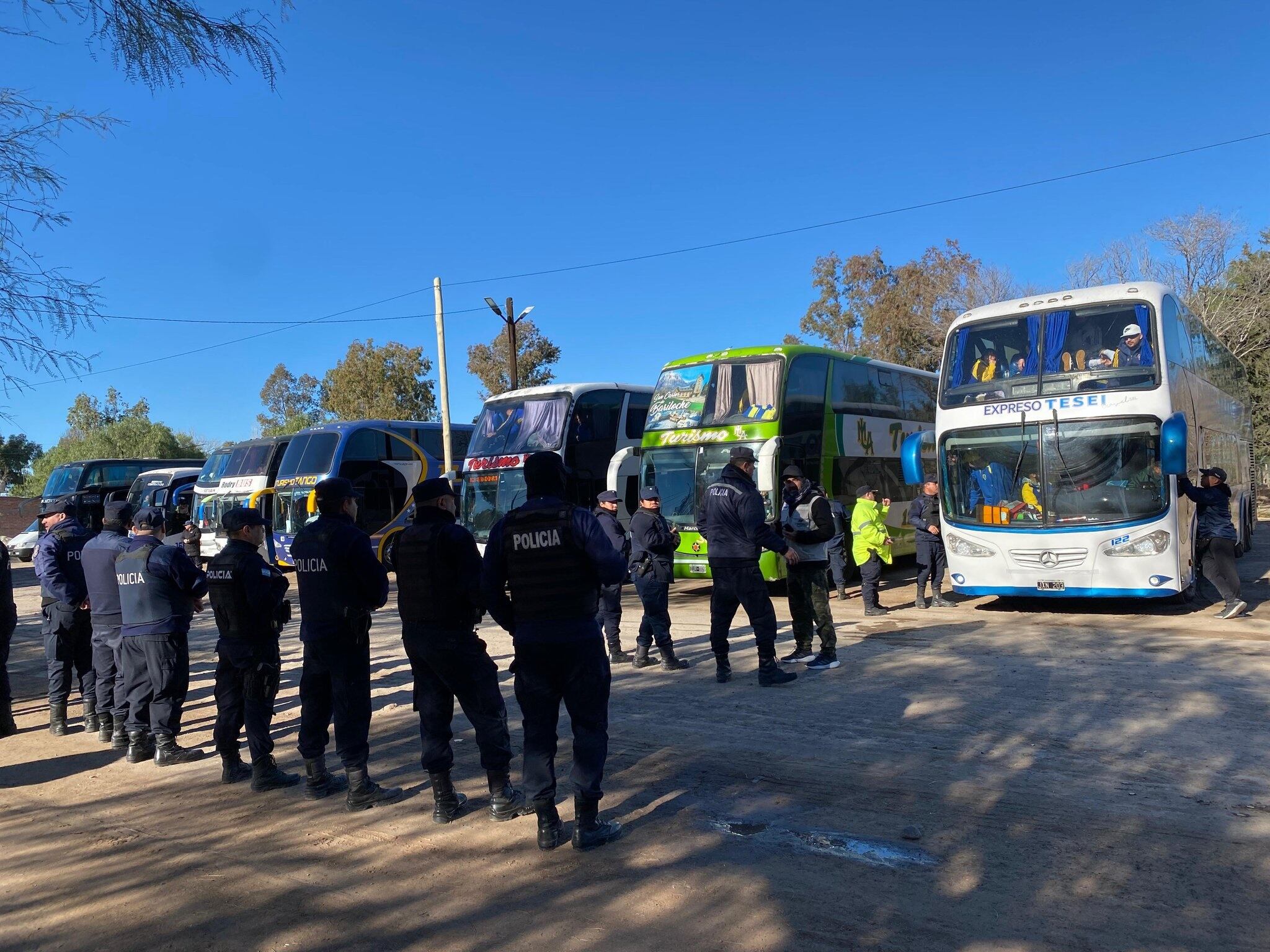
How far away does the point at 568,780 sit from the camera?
5547 mm

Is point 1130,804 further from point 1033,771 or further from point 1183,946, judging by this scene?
point 1183,946

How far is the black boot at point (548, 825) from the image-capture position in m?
4.51

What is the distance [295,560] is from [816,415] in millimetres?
11215

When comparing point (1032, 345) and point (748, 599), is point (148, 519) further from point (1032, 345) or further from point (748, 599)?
point (1032, 345)

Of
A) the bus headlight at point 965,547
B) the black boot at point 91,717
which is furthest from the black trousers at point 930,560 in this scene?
the black boot at point 91,717

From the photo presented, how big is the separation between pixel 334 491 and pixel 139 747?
9.66 feet

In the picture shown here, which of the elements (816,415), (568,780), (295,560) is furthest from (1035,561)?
(295,560)

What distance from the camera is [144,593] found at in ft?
21.4

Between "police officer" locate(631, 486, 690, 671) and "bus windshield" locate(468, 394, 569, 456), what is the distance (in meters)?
8.29

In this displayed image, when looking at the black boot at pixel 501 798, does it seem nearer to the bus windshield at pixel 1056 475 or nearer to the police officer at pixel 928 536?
the bus windshield at pixel 1056 475

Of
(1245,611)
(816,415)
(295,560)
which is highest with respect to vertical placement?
(816,415)

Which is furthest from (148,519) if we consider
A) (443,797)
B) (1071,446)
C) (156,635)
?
(1071,446)

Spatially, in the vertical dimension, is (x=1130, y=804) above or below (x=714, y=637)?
below

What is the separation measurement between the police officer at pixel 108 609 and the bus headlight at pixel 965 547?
945 centimetres
